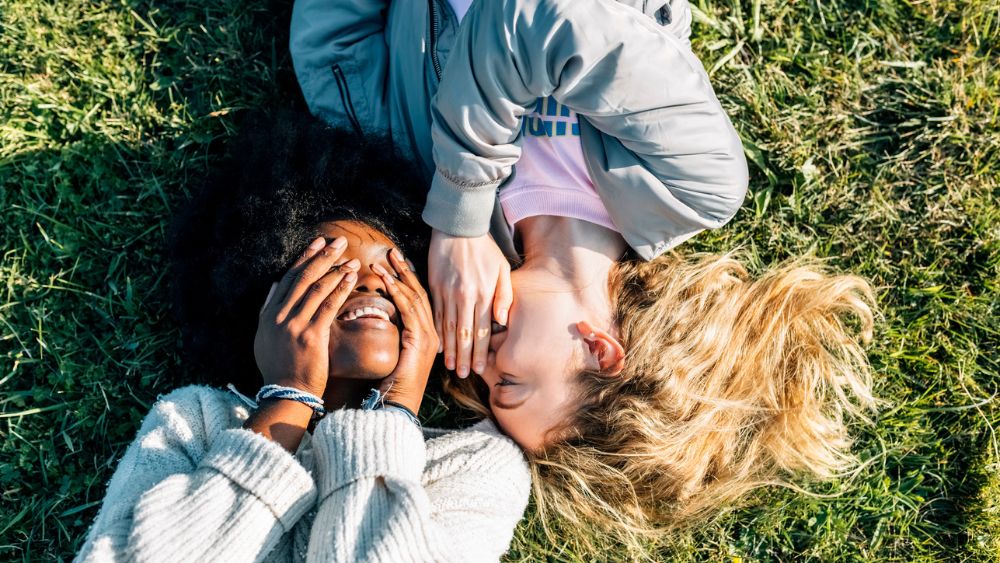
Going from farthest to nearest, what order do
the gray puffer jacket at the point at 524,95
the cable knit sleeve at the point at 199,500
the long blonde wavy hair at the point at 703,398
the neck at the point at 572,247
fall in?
the neck at the point at 572,247, the long blonde wavy hair at the point at 703,398, the gray puffer jacket at the point at 524,95, the cable knit sleeve at the point at 199,500

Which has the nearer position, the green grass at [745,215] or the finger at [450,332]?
the finger at [450,332]

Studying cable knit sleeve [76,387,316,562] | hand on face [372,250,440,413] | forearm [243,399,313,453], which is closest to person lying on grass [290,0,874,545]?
hand on face [372,250,440,413]

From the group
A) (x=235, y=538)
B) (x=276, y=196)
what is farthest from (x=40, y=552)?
(x=276, y=196)

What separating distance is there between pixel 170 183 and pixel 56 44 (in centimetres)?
79

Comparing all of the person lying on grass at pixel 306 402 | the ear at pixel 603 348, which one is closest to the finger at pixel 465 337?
the person lying on grass at pixel 306 402

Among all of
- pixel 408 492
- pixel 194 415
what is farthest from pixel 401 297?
pixel 194 415

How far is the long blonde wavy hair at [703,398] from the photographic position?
3072mm

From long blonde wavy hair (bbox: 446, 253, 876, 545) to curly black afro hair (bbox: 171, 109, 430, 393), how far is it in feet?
2.81

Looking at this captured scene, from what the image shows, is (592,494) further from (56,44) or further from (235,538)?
(56,44)

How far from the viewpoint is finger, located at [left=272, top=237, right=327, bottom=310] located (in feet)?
9.52

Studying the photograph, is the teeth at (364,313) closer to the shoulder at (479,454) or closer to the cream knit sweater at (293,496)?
the cream knit sweater at (293,496)

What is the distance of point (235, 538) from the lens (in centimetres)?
265

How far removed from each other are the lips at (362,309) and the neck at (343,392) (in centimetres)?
33

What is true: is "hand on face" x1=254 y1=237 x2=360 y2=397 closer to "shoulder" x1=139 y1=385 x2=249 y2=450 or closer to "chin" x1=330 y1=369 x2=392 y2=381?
"chin" x1=330 y1=369 x2=392 y2=381
